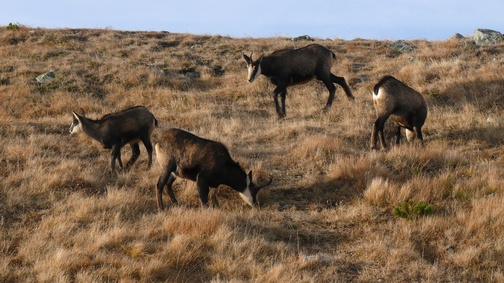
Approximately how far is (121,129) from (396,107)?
638cm

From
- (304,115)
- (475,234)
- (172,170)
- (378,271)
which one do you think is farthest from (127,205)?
(304,115)

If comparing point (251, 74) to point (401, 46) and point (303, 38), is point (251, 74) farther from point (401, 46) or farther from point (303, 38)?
point (303, 38)

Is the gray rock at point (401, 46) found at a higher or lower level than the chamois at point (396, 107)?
higher

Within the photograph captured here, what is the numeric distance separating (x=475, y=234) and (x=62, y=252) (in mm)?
5826

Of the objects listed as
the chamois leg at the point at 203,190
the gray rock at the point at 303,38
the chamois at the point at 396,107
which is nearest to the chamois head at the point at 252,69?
the chamois at the point at 396,107

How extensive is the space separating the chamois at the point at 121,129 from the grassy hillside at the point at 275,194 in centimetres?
50

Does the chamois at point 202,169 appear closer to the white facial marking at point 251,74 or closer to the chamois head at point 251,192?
the chamois head at point 251,192

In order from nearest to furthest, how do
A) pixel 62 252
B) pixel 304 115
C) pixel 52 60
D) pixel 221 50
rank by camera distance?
pixel 62 252 < pixel 304 115 < pixel 52 60 < pixel 221 50

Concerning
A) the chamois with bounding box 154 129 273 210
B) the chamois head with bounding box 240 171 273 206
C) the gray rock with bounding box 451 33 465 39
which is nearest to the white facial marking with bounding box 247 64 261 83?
the chamois with bounding box 154 129 273 210

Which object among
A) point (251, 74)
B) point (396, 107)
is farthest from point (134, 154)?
point (396, 107)

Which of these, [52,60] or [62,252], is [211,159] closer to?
[62,252]

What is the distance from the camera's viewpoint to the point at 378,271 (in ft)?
24.0

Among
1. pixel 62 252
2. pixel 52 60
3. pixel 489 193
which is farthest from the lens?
pixel 52 60

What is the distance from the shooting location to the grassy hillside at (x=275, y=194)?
286 inches
